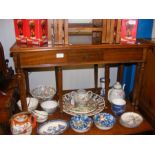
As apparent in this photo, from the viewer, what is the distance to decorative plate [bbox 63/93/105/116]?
1350 millimetres

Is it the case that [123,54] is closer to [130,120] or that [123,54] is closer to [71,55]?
[71,55]

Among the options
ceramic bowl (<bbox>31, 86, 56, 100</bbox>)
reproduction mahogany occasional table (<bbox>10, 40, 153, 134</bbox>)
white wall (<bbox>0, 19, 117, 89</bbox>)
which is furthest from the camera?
white wall (<bbox>0, 19, 117, 89</bbox>)

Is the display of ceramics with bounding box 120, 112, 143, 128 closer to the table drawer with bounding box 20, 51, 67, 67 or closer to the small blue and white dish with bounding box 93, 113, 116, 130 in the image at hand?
the small blue and white dish with bounding box 93, 113, 116, 130

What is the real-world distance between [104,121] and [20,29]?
79 cm

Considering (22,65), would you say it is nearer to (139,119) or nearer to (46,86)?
(46,86)

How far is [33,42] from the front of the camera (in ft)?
3.68

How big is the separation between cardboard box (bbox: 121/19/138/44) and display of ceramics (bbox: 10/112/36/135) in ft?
2.52

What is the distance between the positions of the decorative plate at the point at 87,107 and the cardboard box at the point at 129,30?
0.53 m

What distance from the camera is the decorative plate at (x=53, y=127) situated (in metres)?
1.18

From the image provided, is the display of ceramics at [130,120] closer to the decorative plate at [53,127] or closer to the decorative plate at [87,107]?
the decorative plate at [87,107]

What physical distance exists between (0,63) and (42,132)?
0.58 meters

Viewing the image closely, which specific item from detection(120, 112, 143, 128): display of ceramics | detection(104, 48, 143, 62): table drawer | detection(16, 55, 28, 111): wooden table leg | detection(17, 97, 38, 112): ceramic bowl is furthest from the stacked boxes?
detection(120, 112, 143, 128): display of ceramics
